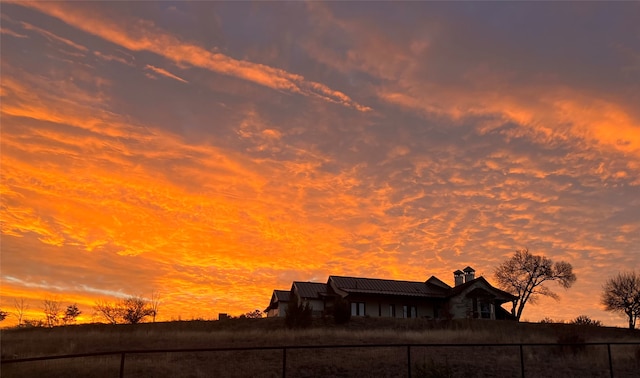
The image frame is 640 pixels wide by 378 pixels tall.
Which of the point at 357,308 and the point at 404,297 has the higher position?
the point at 404,297

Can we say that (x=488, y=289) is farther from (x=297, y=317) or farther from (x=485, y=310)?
(x=297, y=317)

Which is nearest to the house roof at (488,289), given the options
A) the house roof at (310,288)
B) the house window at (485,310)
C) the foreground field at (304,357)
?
the house window at (485,310)

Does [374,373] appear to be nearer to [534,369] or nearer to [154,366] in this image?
[534,369]

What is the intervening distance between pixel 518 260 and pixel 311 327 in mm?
53319

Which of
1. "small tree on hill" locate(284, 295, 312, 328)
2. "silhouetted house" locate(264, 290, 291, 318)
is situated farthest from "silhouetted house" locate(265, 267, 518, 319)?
"small tree on hill" locate(284, 295, 312, 328)

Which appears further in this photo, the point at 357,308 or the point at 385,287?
the point at 385,287

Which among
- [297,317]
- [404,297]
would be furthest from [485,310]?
[297,317]

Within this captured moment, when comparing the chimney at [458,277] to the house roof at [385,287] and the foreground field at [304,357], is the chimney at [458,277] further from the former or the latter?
the foreground field at [304,357]

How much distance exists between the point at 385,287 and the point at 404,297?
2.81 meters

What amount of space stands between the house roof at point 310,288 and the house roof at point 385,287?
7.21ft

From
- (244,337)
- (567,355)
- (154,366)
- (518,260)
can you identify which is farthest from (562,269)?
(154,366)

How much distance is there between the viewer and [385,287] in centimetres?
7106

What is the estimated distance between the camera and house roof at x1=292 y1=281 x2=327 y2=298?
69.8m

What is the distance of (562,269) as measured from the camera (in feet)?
288
